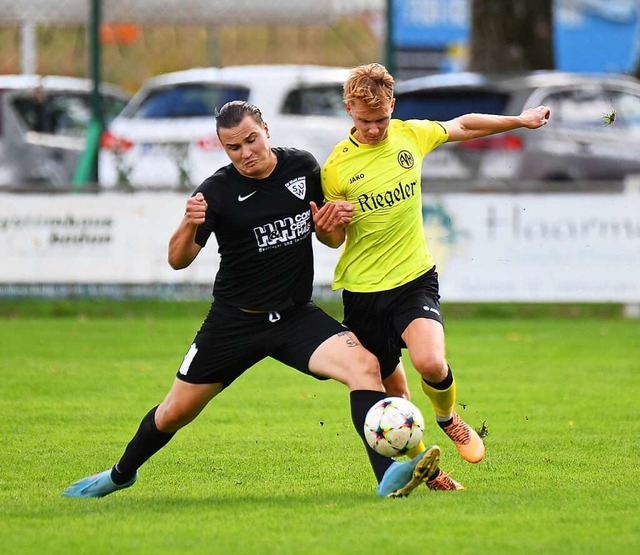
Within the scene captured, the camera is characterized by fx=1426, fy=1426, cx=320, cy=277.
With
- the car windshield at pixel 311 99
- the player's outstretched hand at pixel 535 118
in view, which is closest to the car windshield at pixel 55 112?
the car windshield at pixel 311 99

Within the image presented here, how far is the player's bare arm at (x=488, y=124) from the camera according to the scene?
744cm

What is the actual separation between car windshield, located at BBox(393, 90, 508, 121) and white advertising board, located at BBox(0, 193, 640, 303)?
8.52 feet

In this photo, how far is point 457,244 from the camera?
52.2 ft

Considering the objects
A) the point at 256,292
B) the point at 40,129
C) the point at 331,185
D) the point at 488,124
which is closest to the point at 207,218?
the point at 256,292

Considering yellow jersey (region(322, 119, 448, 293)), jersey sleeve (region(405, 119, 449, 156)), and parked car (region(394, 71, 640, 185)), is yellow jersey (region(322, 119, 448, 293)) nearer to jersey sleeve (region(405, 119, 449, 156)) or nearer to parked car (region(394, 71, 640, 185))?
jersey sleeve (region(405, 119, 449, 156))

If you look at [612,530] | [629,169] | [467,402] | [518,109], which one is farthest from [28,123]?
[612,530]

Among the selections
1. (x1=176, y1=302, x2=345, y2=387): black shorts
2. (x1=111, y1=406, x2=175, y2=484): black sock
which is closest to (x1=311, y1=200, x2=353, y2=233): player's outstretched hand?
(x1=176, y1=302, x2=345, y2=387): black shorts

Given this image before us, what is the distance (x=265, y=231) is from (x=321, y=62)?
28606 millimetres

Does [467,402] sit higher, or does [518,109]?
[518,109]

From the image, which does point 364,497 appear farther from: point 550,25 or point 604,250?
point 550,25

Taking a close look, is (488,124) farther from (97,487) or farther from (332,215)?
(97,487)

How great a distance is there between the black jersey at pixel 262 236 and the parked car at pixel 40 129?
1291 centimetres

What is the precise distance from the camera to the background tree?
20781mm

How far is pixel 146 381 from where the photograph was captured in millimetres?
11586
